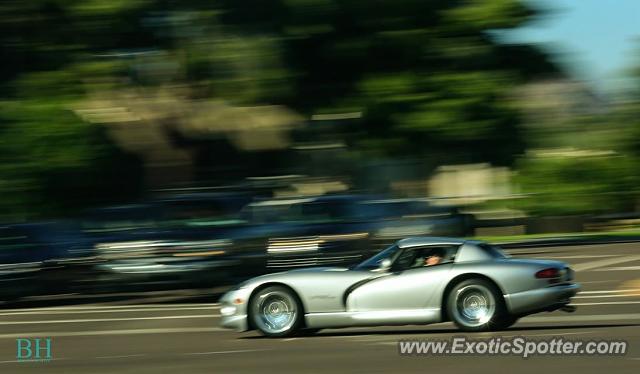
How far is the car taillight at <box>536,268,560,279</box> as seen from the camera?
11375 millimetres

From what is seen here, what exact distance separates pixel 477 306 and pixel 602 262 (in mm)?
14444

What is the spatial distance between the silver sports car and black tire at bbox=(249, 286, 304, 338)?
1cm

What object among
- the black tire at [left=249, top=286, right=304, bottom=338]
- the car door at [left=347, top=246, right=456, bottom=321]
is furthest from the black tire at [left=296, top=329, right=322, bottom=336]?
the car door at [left=347, top=246, right=456, bottom=321]

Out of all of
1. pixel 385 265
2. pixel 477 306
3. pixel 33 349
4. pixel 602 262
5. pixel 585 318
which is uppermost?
pixel 385 265

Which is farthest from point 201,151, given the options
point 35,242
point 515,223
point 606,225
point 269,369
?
point 606,225

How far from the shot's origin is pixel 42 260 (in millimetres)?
18406

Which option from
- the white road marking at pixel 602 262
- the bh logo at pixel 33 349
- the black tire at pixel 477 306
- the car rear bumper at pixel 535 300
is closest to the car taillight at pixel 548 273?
the car rear bumper at pixel 535 300

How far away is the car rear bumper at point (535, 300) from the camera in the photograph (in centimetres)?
1125

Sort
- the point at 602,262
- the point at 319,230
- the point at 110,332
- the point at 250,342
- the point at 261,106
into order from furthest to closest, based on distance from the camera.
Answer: the point at 602,262 → the point at 261,106 → the point at 319,230 → the point at 110,332 → the point at 250,342

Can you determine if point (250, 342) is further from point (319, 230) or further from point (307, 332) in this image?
point (319, 230)

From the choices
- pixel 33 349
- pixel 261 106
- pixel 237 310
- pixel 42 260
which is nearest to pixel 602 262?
pixel 261 106

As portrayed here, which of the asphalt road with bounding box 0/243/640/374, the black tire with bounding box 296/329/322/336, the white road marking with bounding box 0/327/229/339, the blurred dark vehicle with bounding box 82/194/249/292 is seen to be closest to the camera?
the asphalt road with bounding box 0/243/640/374

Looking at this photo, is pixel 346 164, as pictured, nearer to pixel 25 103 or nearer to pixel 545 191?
pixel 25 103

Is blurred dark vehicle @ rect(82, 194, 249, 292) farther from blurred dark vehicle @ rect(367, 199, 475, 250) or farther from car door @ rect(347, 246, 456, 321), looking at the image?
car door @ rect(347, 246, 456, 321)
